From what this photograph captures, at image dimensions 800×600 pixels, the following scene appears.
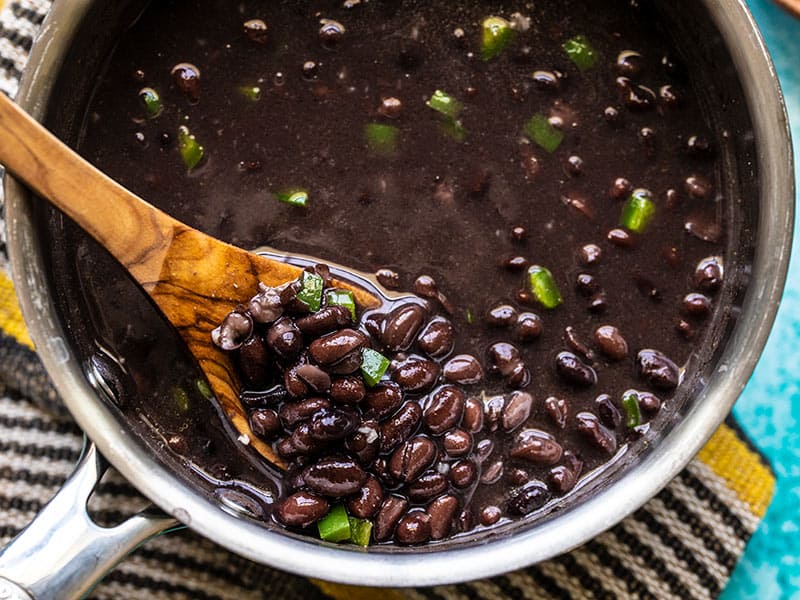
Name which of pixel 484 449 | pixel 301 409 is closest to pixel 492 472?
pixel 484 449

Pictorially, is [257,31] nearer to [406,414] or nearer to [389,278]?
[389,278]

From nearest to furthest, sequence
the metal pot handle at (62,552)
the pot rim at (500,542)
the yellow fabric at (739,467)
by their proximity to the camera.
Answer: the metal pot handle at (62,552)
the pot rim at (500,542)
the yellow fabric at (739,467)

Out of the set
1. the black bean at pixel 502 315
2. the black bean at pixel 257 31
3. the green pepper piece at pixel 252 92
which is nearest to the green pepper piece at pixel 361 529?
the black bean at pixel 502 315

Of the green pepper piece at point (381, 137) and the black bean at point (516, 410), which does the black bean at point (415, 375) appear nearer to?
the black bean at point (516, 410)

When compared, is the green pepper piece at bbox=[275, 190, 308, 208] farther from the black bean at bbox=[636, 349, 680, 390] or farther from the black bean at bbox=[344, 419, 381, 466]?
the black bean at bbox=[636, 349, 680, 390]

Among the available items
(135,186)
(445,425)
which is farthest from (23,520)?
(445,425)

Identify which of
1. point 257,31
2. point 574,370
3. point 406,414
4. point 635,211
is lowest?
point 406,414
